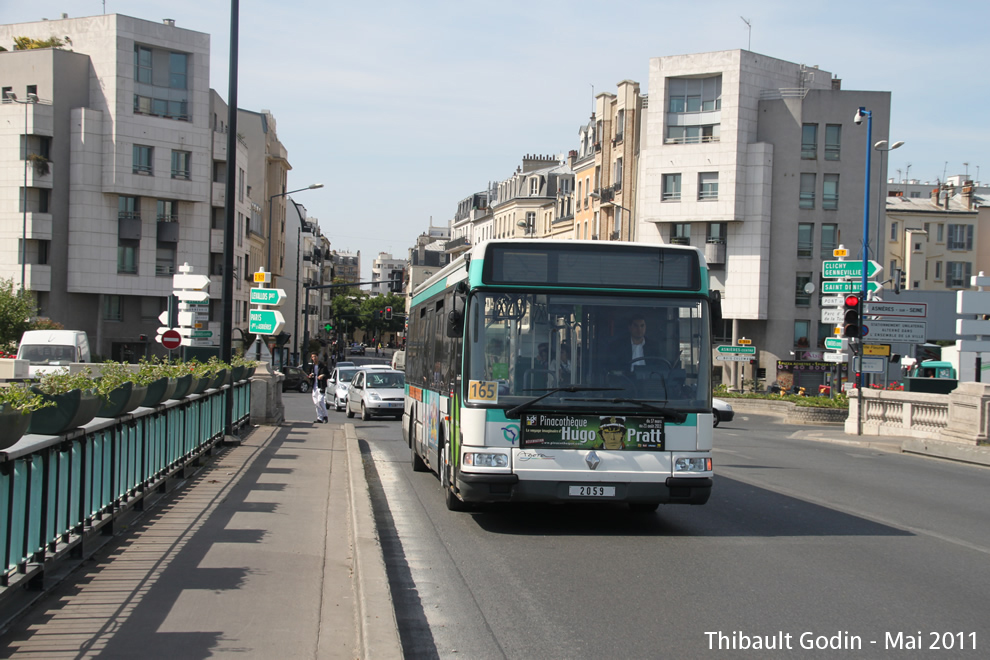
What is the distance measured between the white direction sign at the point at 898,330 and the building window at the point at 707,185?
3639 cm

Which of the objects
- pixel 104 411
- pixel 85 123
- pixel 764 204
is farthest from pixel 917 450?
pixel 85 123

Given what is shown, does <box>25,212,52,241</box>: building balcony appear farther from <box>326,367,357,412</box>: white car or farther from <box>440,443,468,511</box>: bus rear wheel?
<box>440,443,468,511</box>: bus rear wheel

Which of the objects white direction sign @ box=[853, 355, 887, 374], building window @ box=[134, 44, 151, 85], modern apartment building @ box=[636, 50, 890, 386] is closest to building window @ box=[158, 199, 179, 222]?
building window @ box=[134, 44, 151, 85]

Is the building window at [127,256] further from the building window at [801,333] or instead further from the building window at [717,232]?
the building window at [801,333]

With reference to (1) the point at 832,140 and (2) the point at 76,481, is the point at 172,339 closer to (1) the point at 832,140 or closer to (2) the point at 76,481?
(2) the point at 76,481

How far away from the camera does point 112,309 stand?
59.0m

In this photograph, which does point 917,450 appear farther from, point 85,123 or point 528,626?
point 85,123

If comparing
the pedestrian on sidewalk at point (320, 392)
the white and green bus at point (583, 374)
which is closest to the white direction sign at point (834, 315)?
the pedestrian on sidewalk at point (320, 392)

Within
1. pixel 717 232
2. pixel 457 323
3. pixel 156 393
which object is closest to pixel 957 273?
pixel 717 232

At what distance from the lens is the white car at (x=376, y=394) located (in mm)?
29172

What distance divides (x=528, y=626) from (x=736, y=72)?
61434 millimetres

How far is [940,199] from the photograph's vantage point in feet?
306

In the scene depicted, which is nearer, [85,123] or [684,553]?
[684,553]

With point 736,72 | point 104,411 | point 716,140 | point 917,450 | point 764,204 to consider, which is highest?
point 736,72
